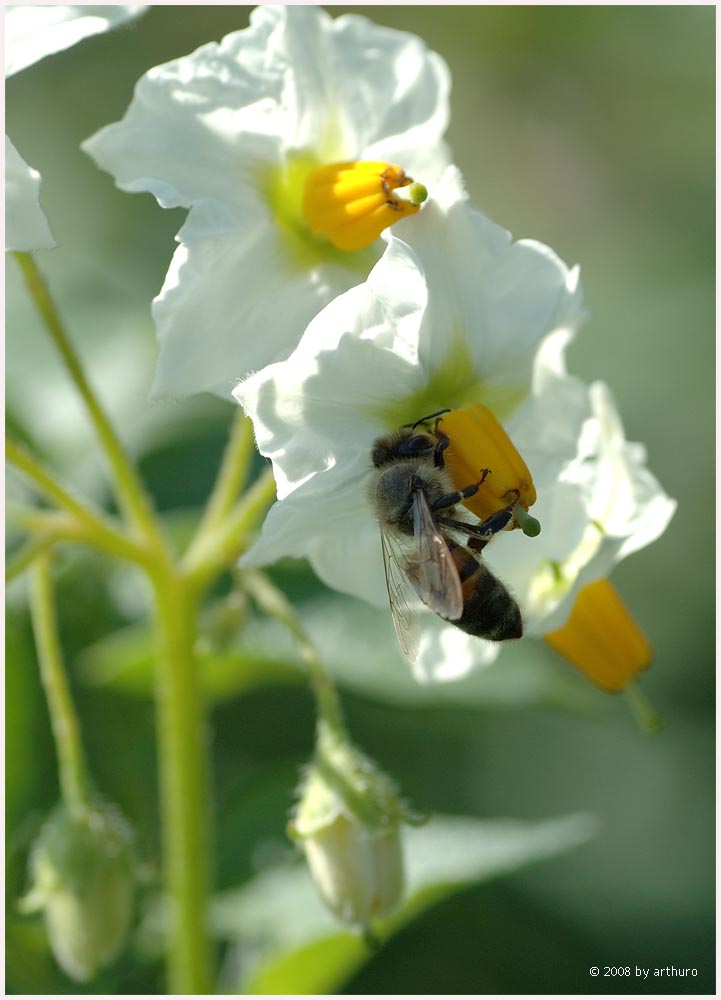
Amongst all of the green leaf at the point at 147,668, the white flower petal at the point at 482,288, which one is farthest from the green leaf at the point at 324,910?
the white flower petal at the point at 482,288

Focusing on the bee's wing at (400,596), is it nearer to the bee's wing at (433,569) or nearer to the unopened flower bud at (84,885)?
the bee's wing at (433,569)

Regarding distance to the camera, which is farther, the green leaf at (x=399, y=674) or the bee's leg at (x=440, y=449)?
the green leaf at (x=399, y=674)

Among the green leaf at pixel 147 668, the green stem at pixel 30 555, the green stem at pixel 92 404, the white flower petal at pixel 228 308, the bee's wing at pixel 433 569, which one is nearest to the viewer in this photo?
the bee's wing at pixel 433 569

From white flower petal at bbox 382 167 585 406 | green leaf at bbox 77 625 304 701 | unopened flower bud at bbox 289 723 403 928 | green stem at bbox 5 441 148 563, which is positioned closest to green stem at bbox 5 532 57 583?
green stem at bbox 5 441 148 563

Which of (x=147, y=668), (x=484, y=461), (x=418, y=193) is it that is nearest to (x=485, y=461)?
(x=484, y=461)

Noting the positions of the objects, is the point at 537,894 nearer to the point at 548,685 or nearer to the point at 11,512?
the point at 548,685

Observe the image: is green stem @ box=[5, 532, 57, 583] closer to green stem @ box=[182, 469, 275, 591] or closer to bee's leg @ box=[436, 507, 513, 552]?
green stem @ box=[182, 469, 275, 591]
